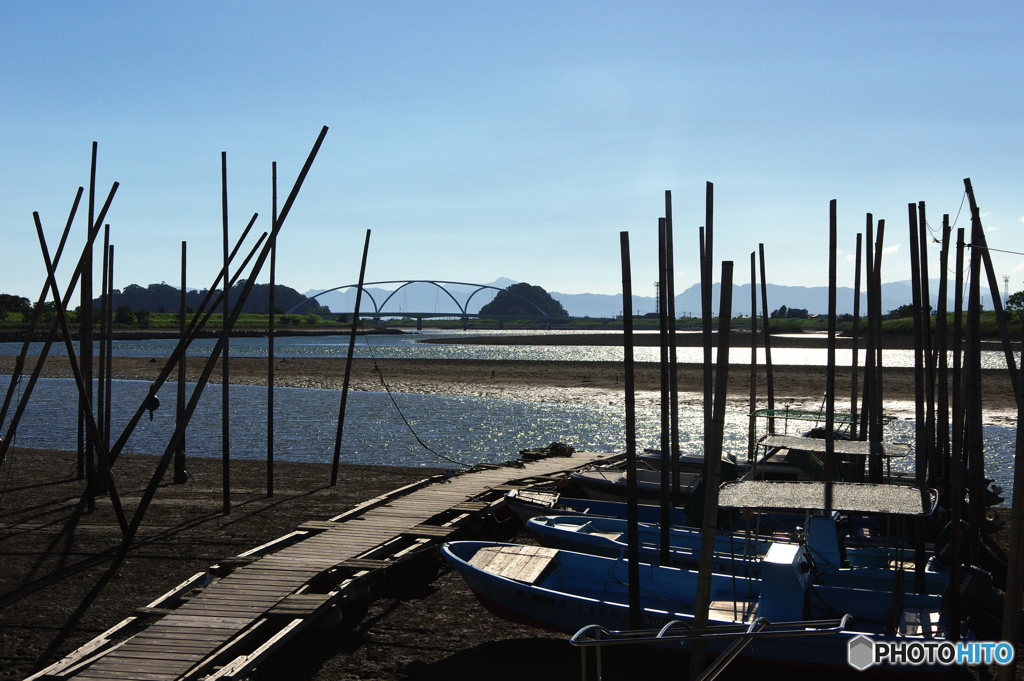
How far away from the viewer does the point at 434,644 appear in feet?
34.9

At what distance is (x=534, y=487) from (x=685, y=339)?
4542 inches

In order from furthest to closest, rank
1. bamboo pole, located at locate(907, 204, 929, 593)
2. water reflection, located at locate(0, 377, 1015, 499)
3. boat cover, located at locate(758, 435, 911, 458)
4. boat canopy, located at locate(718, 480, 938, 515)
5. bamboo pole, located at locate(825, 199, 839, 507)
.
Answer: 1. water reflection, located at locate(0, 377, 1015, 499)
2. boat cover, located at locate(758, 435, 911, 458)
3. bamboo pole, located at locate(825, 199, 839, 507)
4. bamboo pole, located at locate(907, 204, 929, 593)
5. boat canopy, located at locate(718, 480, 938, 515)

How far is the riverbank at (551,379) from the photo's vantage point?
138 ft

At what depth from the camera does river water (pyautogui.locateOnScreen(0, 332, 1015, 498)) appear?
28422 millimetres

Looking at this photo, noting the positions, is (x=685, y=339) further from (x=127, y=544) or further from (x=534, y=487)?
(x=127, y=544)

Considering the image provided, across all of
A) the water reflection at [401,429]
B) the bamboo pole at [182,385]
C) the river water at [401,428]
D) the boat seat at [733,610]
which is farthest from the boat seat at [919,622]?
the river water at [401,428]

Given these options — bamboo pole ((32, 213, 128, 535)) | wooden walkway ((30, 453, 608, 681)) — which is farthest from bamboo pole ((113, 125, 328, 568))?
wooden walkway ((30, 453, 608, 681))

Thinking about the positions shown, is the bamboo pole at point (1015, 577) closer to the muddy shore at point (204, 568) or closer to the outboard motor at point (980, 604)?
the outboard motor at point (980, 604)

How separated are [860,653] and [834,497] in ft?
5.81

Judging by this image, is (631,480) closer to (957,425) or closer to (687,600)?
(687,600)

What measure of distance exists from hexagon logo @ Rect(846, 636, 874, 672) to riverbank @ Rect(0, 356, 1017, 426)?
24.3 metres

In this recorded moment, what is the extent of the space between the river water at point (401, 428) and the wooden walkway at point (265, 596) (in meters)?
12.4

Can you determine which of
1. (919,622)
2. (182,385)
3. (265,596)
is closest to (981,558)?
(919,622)

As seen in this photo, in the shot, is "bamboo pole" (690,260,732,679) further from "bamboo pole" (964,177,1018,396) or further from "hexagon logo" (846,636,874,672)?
"bamboo pole" (964,177,1018,396)
